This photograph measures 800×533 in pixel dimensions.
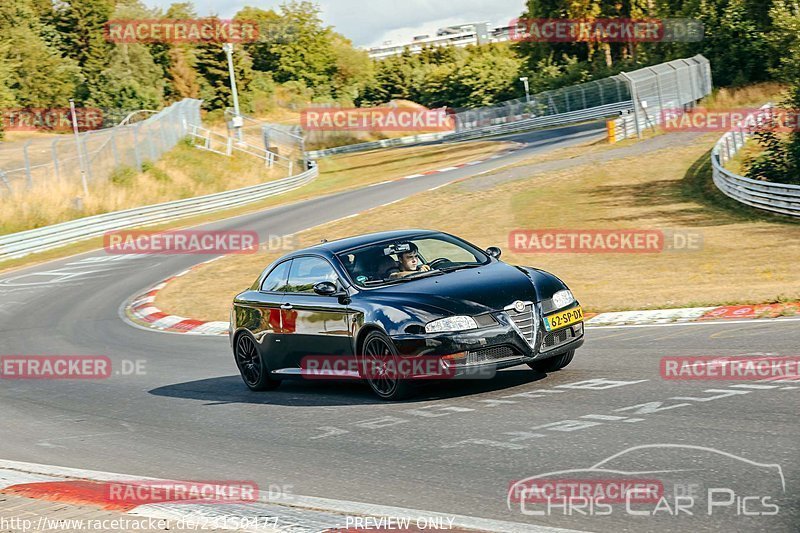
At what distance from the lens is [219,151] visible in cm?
5434

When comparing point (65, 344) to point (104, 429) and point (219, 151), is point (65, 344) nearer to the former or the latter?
point (104, 429)

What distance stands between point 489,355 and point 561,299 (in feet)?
3.36

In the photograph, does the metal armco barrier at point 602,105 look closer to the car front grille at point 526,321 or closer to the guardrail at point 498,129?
the guardrail at point 498,129

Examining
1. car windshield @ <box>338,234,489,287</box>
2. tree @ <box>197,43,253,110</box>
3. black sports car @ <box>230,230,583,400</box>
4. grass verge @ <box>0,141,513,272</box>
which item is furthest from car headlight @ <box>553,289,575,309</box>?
tree @ <box>197,43,253,110</box>

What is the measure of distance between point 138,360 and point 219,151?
132ft

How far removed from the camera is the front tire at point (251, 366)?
1153 cm

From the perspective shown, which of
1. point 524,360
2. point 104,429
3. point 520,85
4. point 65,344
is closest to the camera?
point 524,360

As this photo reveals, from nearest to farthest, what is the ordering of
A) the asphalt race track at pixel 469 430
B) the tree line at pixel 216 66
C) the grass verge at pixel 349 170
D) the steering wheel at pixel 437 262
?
the asphalt race track at pixel 469 430 → the steering wheel at pixel 437 262 → the grass verge at pixel 349 170 → the tree line at pixel 216 66

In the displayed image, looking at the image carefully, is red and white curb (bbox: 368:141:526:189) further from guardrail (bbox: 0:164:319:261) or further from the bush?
the bush

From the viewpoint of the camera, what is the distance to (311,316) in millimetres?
10672

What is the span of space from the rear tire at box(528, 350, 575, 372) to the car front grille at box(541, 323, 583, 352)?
396 millimetres

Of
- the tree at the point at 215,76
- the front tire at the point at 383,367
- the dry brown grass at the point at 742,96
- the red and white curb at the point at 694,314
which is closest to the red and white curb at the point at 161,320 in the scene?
the red and white curb at the point at 694,314

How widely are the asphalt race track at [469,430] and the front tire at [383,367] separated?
133 mm

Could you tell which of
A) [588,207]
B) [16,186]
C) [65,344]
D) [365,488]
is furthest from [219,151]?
[365,488]
